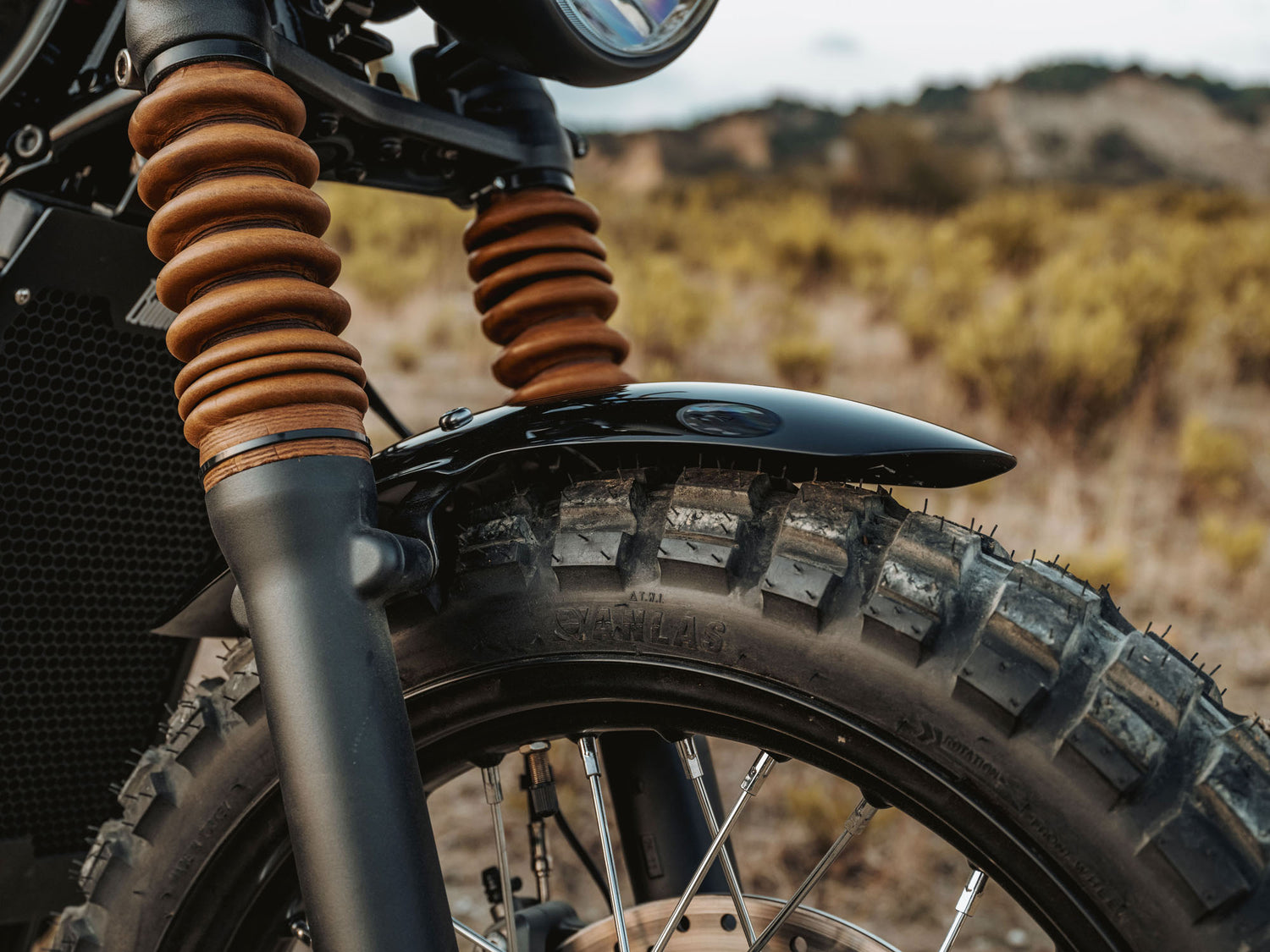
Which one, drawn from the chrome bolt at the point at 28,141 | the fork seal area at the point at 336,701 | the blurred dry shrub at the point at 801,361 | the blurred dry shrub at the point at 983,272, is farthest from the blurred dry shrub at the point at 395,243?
the fork seal area at the point at 336,701

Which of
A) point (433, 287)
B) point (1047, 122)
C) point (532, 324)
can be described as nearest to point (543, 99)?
point (532, 324)

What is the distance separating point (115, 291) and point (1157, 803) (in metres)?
1.04

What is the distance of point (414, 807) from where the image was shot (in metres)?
0.60

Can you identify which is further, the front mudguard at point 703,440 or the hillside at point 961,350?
the hillside at point 961,350

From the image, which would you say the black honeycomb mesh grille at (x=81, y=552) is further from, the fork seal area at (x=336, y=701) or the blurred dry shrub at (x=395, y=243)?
the blurred dry shrub at (x=395, y=243)

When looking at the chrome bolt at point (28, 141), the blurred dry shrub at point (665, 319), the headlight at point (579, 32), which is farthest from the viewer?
the blurred dry shrub at point (665, 319)

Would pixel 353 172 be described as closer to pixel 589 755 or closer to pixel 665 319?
pixel 589 755

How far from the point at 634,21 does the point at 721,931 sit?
81cm

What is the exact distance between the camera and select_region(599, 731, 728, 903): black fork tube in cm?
98

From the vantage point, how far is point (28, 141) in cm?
93

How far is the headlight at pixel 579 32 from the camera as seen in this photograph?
0.78m

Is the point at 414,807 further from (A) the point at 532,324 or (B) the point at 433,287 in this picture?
(B) the point at 433,287

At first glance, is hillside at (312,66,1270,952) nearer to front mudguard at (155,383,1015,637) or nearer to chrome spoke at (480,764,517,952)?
front mudguard at (155,383,1015,637)

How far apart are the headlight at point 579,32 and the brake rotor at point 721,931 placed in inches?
28.8
